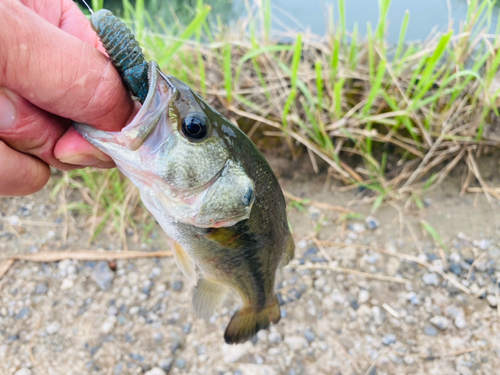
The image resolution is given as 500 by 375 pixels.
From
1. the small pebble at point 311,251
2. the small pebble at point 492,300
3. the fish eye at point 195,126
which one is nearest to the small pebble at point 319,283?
the small pebble at point 311,251

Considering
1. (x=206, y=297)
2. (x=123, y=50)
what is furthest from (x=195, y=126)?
(x=206, y=297)

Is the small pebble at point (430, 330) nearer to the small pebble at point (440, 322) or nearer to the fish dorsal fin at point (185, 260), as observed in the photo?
the small pebble at point (440, 322)

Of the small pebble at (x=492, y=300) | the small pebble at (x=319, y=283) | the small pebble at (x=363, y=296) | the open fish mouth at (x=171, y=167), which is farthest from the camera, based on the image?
the small pebble at (x=319, y=283)

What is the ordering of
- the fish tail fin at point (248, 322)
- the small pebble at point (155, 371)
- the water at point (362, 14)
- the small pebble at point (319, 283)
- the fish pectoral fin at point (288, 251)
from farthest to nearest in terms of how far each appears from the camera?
the water at point (362, 14) < the small pebble at point (319, 283) < the small pebble at point (155, 371) < the fish tail fin at point (248, 322) < the fish pectoral fin at point (288, 251)

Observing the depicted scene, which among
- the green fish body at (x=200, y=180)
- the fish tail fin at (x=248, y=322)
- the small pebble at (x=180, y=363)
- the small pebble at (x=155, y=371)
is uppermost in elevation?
the green fish body at (x=200, y=180)

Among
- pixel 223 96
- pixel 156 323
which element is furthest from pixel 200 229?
pixel 223 96

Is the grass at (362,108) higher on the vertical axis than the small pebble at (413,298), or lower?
higher
